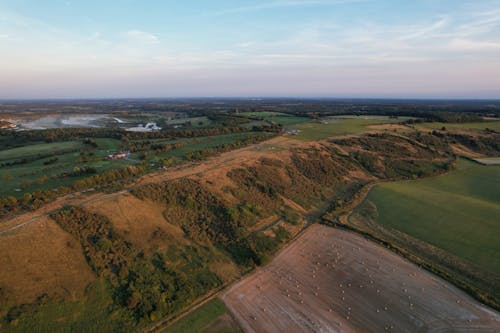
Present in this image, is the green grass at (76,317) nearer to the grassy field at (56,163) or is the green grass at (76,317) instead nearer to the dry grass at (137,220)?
the dry grass at (137,220)

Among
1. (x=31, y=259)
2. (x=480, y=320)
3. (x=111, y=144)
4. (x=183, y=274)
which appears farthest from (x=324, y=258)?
(x=111, y=144)

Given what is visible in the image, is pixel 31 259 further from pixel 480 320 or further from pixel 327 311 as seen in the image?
pixel 480 320

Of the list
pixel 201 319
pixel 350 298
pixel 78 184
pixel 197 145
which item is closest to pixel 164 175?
pixel 78 184

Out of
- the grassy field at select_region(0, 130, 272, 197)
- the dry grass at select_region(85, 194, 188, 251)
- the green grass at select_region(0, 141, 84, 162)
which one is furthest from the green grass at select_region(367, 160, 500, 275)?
the green grass at select_region(0, 141, 84, 162)

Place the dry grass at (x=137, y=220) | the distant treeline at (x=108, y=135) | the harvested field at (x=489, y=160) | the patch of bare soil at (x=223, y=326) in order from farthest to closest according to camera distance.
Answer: the distant treeline at (x=108, y=135)
the harvested field at (x=489, y=160)
the dry grass at (x=137, y=220)
the patch of bare soil at (x=223, y=326)

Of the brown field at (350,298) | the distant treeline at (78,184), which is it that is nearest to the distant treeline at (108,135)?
the distant treeline at (78,184)

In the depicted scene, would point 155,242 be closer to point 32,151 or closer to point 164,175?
point 164,175

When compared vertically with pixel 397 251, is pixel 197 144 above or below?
above
